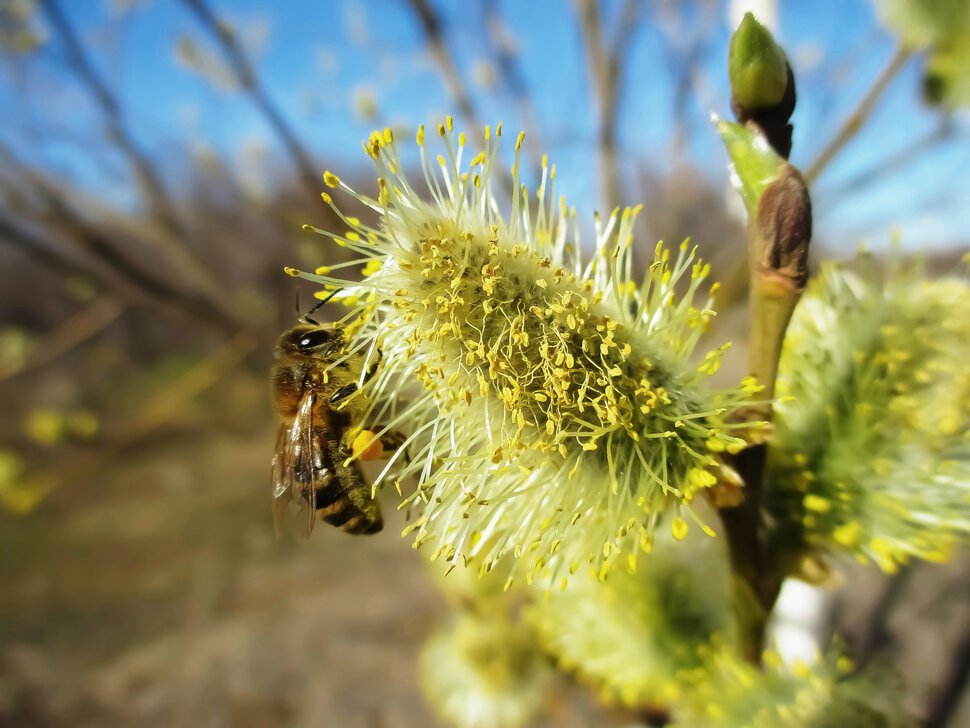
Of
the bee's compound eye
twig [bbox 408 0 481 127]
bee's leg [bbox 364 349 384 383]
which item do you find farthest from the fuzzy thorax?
twig [bbox 408 0 481 127]

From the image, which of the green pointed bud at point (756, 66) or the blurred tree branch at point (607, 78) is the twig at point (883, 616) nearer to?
the blurred tree branch at point (607, 78)

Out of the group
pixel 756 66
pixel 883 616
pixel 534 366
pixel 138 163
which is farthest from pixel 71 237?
pixel 883 616

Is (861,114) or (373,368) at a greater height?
(861,114)

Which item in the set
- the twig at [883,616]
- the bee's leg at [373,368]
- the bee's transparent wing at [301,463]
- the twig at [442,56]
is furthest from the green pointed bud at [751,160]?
the twig at [883,616]

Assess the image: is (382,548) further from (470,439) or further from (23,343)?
(470,439)

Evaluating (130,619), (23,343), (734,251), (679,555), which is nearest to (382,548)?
(130,619)

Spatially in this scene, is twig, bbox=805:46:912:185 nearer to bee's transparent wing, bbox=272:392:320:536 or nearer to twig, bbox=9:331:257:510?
bee's transparent wing, bbox=272:392:320:536

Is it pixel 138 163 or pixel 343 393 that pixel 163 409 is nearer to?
pixel 138 163
